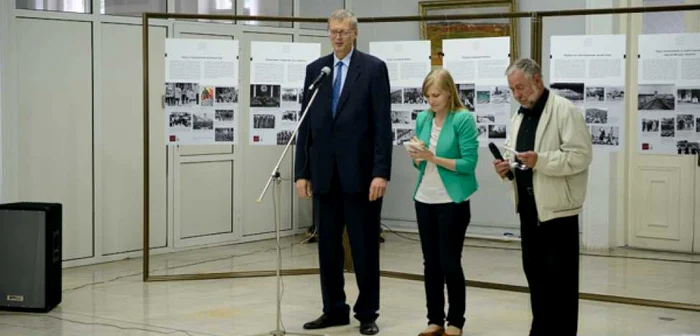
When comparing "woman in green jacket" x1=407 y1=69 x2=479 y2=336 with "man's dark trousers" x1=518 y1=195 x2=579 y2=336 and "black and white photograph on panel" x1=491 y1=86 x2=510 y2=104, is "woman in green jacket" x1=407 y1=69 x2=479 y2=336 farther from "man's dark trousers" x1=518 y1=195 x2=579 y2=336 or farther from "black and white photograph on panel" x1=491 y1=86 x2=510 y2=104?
"black and white photograph on panel" x1=491 y1=86 x2=510 y2=104

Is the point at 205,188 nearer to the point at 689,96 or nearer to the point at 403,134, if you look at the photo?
the point at 403,134

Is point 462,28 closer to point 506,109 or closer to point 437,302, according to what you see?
point 506,109

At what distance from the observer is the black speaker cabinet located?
240 inches

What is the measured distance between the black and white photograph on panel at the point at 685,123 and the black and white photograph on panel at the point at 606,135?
36cm

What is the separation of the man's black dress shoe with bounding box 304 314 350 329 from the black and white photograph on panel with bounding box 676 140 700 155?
2.26 meters

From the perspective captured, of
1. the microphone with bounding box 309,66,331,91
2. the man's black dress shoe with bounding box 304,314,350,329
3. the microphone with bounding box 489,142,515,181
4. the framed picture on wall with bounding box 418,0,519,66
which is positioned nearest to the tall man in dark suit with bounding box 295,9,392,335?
the man's black dress shoe with bounding box 304,314,350,329

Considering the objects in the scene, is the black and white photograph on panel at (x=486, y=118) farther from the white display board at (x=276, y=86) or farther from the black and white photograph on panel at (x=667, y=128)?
the white display board at (x=276, y=86)

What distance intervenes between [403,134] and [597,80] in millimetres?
1421

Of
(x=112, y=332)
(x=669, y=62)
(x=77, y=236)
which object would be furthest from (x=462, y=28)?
(x=112, y=332)

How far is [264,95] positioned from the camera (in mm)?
7195

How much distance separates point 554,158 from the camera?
14.7 feet

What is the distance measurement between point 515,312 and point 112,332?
7.61ft

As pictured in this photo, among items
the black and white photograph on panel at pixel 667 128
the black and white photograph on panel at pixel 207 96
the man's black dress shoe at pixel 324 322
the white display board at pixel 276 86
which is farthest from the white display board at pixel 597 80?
the black and white photograph on panel at pixel 207 96

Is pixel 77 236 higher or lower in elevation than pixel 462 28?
lower
